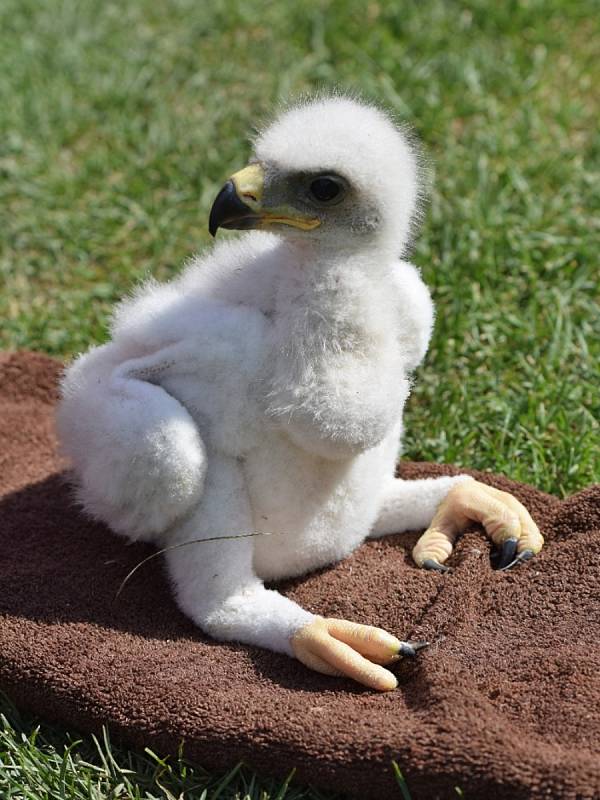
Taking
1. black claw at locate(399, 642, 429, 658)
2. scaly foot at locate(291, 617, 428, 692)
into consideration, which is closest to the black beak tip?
scaly foot at locate(291, 617, 428, 692)

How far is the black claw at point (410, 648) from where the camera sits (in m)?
2.88

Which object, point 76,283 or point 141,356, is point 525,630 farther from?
point 76,283

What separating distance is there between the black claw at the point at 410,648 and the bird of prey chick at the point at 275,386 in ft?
0.07

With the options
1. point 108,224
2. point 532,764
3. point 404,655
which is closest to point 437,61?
point 108,224

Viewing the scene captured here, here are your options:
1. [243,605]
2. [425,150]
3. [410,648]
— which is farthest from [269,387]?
[425,150]

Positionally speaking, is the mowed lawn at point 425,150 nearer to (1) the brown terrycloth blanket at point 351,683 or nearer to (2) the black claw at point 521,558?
(1) the brown terrycloth blanket at point 351,683

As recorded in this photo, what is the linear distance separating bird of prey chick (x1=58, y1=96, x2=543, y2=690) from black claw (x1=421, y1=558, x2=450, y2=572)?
0.29m

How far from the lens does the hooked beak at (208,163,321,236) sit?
2.79 metres

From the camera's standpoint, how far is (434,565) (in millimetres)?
3223

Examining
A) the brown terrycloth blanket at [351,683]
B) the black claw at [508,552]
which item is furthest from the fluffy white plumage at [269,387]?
the black claw at [508,552]

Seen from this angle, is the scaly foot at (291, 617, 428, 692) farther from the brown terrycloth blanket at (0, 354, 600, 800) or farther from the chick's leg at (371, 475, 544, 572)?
the chick's leg at (371, 475, 544, 572)

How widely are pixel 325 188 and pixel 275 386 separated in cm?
49

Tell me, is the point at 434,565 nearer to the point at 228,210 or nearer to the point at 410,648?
the point at 410,648

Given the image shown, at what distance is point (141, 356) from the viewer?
9.95ft
